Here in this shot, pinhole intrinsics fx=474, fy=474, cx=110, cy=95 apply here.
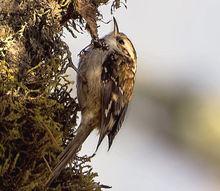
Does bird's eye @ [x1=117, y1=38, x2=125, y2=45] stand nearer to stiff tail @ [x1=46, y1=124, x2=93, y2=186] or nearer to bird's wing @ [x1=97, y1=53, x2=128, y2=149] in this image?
bird's wing @ [x1=97, y1=53, x2=128, y2=149]

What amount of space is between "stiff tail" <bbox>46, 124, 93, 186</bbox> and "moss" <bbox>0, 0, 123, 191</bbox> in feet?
0.08

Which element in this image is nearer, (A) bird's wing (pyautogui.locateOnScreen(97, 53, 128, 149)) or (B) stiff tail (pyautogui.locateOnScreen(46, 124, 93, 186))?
(B) stiff tail (pyautogui.locateOnScreen(46, 124, 93, 186))

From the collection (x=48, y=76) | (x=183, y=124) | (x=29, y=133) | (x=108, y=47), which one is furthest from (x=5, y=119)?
(x=108, y=47)

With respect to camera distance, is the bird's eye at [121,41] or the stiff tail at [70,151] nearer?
the stiff tail at [70,151]

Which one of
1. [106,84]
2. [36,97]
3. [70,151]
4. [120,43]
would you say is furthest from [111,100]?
[36,97]

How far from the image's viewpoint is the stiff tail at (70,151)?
5.96 ft

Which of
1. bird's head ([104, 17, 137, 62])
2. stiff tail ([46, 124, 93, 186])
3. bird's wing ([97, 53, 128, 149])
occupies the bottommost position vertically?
stiff tail ([46, 124, 93, 186])

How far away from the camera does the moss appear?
1714 mm

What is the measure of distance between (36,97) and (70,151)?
286mm

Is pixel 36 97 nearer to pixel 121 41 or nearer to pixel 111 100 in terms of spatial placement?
pixel 111 100

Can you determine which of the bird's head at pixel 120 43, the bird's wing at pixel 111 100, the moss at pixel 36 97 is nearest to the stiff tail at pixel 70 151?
the moss at pixel 36 97

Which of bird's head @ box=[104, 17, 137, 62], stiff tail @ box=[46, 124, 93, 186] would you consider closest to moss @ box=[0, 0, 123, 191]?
stiff tail @ box=[46, 124, 93, 186]

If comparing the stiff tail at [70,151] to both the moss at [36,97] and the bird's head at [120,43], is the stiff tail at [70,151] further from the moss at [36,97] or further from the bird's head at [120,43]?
the bird's head at [120,43]

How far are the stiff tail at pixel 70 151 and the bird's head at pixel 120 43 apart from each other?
589mm
